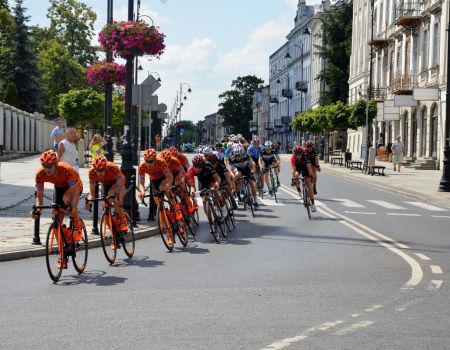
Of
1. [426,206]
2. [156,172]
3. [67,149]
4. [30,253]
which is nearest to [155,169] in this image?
[156,172]

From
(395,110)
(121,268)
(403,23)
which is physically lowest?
(121,268)

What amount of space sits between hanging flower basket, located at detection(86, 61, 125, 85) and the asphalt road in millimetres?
12501

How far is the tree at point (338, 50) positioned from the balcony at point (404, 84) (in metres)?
28.1

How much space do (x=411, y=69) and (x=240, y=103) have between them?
337ft

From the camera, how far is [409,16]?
50406 millimetres

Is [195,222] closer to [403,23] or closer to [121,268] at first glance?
[121,268]

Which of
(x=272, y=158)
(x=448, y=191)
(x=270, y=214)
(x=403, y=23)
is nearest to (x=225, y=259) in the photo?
(x=270, y=214)

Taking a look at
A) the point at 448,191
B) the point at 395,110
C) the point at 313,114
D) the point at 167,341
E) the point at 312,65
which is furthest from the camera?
the point at 312,65

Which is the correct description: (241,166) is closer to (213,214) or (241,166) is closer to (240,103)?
(213,214)

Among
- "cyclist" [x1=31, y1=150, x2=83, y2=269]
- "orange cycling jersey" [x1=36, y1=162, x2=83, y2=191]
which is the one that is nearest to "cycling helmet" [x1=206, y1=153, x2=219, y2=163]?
"cyclist" [x1=31, y1=150, x2=83, y2=269]

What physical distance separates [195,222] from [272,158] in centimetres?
766

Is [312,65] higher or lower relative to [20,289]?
higher

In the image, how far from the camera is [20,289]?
29.0 ft

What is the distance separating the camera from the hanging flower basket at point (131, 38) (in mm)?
18219
